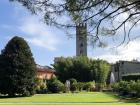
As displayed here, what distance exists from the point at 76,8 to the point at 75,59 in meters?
71.0

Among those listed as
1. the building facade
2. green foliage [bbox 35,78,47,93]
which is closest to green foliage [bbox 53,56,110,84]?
the building facade

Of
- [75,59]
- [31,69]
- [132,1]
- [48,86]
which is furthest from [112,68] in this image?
[132,1]

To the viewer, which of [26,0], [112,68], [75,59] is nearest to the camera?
[26,0]

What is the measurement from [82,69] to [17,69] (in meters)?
36.3

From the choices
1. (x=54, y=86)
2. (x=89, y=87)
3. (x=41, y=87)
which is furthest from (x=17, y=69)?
(x=89, y=87)

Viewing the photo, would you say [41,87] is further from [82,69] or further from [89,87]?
[82,69]

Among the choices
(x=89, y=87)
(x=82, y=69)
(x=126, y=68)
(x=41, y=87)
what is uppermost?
(x=126, y=68)

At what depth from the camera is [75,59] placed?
8269 cm

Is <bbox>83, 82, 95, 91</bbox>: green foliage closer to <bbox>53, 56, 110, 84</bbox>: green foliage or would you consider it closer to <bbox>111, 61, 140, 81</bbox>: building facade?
<bbox>53, 56, 110, 84</bbox>: green foliage

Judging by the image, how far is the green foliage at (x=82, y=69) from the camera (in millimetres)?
76312

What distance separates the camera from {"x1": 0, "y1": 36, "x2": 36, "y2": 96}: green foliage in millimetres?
42188

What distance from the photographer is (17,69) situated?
42.7m

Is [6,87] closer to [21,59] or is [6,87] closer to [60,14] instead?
[21,59]

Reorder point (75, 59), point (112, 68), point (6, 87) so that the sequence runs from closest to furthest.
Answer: point (6, 87)
point (75, 59)
point (112, 68)
